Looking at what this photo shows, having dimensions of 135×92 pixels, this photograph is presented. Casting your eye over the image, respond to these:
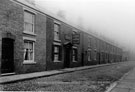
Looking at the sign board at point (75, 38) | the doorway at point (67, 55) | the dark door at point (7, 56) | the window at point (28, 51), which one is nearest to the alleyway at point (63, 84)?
the dark door at point (7, 56)

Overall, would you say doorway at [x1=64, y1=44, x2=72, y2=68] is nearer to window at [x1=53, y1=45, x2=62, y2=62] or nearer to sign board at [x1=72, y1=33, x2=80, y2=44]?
sign board at [x1=72, y1=33, x2=80, y2=44]

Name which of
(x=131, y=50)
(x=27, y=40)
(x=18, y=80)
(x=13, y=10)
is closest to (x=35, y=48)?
(x=27, y=40)

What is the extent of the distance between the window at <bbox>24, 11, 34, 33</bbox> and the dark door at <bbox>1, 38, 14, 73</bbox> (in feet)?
7.66

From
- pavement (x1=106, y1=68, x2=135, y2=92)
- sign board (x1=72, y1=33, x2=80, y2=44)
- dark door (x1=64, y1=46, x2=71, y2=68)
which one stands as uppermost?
sign board (x1=72, y1=33, x2=80, y2=44)

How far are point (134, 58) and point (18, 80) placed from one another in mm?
81215

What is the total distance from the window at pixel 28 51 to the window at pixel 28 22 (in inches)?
40.9

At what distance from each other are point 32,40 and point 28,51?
101 cm

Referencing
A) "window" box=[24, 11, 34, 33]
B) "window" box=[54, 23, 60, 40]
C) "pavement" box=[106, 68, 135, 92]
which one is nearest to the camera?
"pavement" box=[106, 68, 135, 92]

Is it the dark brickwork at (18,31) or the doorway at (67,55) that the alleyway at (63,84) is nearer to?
the dark brickwork at (18,31)

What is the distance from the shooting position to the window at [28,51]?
1502 cm

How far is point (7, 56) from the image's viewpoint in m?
13.0

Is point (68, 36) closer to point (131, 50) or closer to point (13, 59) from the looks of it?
point (13, 59)

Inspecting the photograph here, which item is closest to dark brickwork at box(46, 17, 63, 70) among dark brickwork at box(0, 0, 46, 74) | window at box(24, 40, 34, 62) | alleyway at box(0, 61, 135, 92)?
dark brickwork at box(0, 0, 46, 74)

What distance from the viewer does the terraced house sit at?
1292 cm
